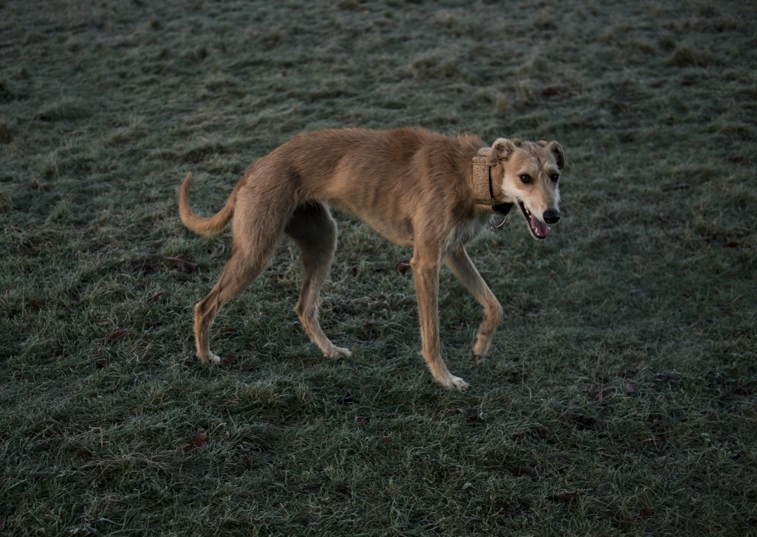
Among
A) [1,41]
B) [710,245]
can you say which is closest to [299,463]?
[710,245]

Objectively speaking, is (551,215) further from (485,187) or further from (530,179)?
(485,187)

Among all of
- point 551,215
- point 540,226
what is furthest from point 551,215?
point 540,226

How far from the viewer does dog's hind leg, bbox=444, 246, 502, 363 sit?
14.8 feet

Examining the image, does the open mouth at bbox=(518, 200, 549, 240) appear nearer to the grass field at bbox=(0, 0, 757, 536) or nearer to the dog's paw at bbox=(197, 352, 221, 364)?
the grass field at bbox=(0, 0, 757, 536)

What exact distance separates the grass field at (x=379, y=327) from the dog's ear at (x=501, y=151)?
1475 mm

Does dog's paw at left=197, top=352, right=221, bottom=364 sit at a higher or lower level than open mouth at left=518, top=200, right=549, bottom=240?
lower

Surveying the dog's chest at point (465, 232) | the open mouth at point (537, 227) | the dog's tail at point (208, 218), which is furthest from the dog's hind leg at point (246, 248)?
the open mouth at point (537, 227)

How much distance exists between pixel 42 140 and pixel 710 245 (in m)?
7.70

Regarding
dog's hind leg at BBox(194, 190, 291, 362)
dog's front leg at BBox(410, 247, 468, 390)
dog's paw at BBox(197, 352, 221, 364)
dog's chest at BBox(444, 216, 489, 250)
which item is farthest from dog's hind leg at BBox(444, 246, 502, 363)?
dog's paw at BBox(197, 352, 221, 364)

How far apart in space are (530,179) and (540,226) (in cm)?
29

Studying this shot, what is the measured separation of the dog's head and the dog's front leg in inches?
25.1

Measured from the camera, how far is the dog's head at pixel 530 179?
3869 millimetres

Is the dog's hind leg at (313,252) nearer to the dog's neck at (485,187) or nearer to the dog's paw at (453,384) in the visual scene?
the dog's paw at (453,384)

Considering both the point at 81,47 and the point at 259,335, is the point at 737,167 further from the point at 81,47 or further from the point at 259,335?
the point at 81,47
